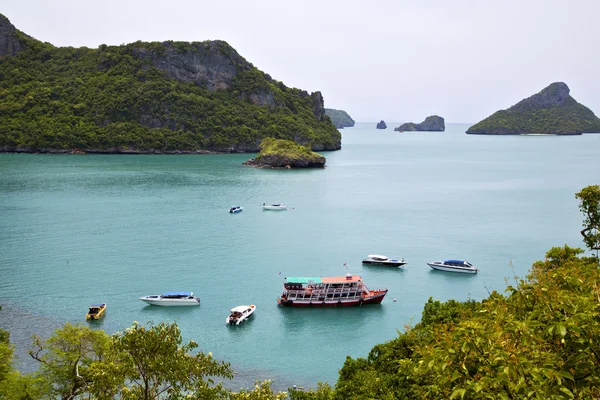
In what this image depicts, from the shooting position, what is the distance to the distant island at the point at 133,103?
160375mm

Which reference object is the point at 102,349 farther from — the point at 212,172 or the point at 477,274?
the point at 212,172

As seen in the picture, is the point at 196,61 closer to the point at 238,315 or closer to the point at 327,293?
the point at 327,293

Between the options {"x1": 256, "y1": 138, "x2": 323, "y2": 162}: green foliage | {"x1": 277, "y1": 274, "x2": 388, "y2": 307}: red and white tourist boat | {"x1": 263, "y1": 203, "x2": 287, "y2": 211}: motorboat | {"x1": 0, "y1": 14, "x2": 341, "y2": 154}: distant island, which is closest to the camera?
{"x1": 277, "y1": 274, "x2": 388, "y2": 307}: red and white tourist boat

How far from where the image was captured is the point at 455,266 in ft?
157

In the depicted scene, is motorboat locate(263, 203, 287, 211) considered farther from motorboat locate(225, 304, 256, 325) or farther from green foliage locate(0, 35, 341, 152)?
green foliage locate(0, 35, 341, 152)

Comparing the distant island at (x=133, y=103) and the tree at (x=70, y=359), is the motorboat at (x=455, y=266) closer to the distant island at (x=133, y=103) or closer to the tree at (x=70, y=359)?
the tree at (x=70, y=359)

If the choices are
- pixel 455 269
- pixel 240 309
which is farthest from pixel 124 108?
pixel 240 309

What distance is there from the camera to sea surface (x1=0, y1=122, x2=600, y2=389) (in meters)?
35.7

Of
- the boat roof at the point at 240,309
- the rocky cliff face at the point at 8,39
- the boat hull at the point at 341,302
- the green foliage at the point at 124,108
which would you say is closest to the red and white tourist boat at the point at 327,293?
the boat hull at the point at 341,302

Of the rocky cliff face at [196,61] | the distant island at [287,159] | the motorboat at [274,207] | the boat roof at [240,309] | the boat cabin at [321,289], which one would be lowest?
the boat roof at [240,309]

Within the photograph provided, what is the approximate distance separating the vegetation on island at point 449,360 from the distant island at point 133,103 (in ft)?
486

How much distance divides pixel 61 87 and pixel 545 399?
662 ft

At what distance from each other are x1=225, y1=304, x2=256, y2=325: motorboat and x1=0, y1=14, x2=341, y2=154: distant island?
135956mm

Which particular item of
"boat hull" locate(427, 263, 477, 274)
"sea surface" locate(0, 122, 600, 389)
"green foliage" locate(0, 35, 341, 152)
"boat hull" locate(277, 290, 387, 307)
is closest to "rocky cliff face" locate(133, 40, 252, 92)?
"green foliage" locate(0, 35, 341, 152)
